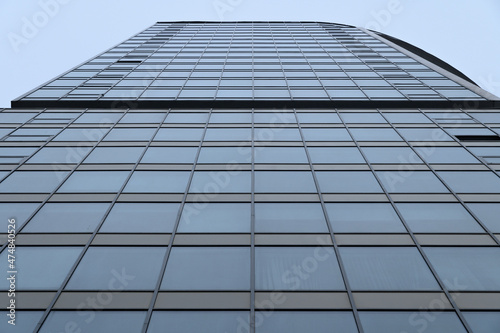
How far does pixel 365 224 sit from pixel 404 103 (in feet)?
38.4

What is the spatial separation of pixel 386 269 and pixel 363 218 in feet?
7.35

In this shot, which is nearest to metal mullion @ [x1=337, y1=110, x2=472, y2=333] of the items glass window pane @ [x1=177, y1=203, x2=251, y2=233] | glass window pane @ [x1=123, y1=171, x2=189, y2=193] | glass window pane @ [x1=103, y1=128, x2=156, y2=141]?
glass window pane @ [x1=177, y1=203, x2=251, y2=233]

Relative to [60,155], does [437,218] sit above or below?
above

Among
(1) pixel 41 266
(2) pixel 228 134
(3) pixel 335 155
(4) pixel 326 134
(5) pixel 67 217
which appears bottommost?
(1) pixel 41 266

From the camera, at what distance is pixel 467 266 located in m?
10.8

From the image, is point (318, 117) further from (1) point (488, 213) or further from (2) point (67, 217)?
(2) point (67, 217)

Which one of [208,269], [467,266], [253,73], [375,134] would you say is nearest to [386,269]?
[467,266]

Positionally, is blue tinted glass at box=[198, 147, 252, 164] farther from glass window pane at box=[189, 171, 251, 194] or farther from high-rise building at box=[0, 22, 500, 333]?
glass window pane at box=[189, 171, 251, 194]

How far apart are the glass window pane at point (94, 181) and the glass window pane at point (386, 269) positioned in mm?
7652

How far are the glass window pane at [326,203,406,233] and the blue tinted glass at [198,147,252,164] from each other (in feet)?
14.2

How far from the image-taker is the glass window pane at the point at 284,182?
14.4 m
